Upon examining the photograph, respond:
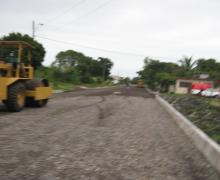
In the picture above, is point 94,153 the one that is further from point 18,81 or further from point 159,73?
point 159,73

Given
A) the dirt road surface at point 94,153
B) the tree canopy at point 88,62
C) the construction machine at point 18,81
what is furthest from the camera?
the tree canopy at point 88,62

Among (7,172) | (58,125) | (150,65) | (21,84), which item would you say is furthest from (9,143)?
(150,65)

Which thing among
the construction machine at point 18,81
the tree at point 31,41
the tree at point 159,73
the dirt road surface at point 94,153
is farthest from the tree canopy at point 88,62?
the dirt road surface at point 94,153

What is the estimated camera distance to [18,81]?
42.9 ft

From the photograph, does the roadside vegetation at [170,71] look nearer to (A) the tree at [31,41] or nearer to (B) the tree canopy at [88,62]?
(B) the tree canopy at [88,62]

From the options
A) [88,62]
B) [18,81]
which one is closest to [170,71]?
[88,62]

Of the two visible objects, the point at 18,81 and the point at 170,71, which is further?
the point at 170,71

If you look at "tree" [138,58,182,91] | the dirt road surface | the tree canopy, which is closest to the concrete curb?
the dirt road surface

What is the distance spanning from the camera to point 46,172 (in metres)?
5.22

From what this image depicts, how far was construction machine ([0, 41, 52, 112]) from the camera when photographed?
12336mm

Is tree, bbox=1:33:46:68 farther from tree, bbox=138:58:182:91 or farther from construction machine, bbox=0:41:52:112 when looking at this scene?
construction machine, bbox=0:41:52:112

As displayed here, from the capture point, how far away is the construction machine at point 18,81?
486 inches

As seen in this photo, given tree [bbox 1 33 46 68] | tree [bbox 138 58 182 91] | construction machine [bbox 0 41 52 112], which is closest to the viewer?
construction machine [bbox 0 41 52 112]

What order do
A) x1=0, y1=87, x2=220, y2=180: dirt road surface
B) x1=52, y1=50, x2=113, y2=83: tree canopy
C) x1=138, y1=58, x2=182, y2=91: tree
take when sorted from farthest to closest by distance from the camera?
x1=52, y1=50, x2=113, y2=83: tree canopy < x1=138, y1=58, x2=182, y2=91: tree < x1=0, y1=87, x2=220, y2=180: dirt road surface
